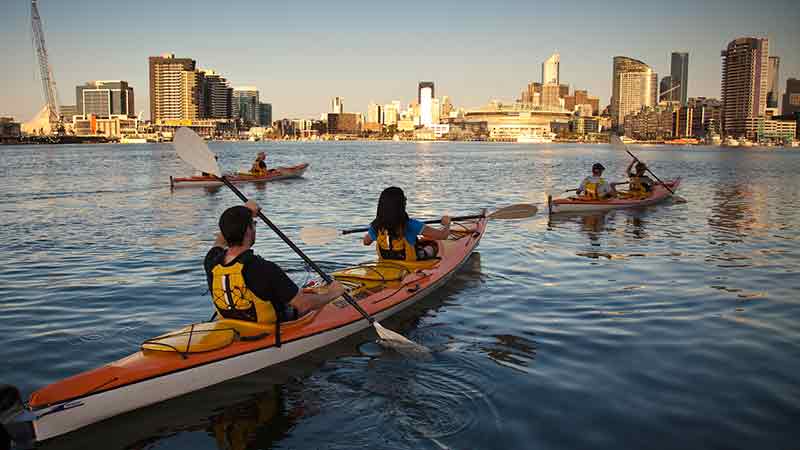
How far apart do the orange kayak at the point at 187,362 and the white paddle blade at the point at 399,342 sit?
0.99ft

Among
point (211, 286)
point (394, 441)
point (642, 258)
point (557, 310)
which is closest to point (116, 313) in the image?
point (211, 286)

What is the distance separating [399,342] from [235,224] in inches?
96.2

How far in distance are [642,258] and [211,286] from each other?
8.88 m

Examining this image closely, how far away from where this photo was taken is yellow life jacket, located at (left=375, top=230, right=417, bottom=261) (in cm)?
795

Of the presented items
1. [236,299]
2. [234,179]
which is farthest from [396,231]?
[234,179]

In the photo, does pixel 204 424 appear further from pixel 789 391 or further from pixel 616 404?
pixel 789 391

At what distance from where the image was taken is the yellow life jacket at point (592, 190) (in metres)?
17.0

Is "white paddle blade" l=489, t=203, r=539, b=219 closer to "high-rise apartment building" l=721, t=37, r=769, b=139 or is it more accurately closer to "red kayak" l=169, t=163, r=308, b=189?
"red kayak" l=169, t=163, r=308, b=189

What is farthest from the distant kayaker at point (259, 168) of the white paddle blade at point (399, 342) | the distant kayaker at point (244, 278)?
the distant kayaker at point (244, 278)

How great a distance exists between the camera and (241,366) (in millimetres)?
5570

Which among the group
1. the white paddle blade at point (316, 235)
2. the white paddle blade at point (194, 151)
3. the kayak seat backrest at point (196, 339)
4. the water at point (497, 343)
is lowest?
the water at point (497, 343)

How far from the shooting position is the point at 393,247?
8.03m

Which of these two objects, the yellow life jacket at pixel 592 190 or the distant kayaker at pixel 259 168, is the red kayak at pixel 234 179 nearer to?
the distant kayaker at pixel 259 168

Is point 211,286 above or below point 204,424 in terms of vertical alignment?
above
